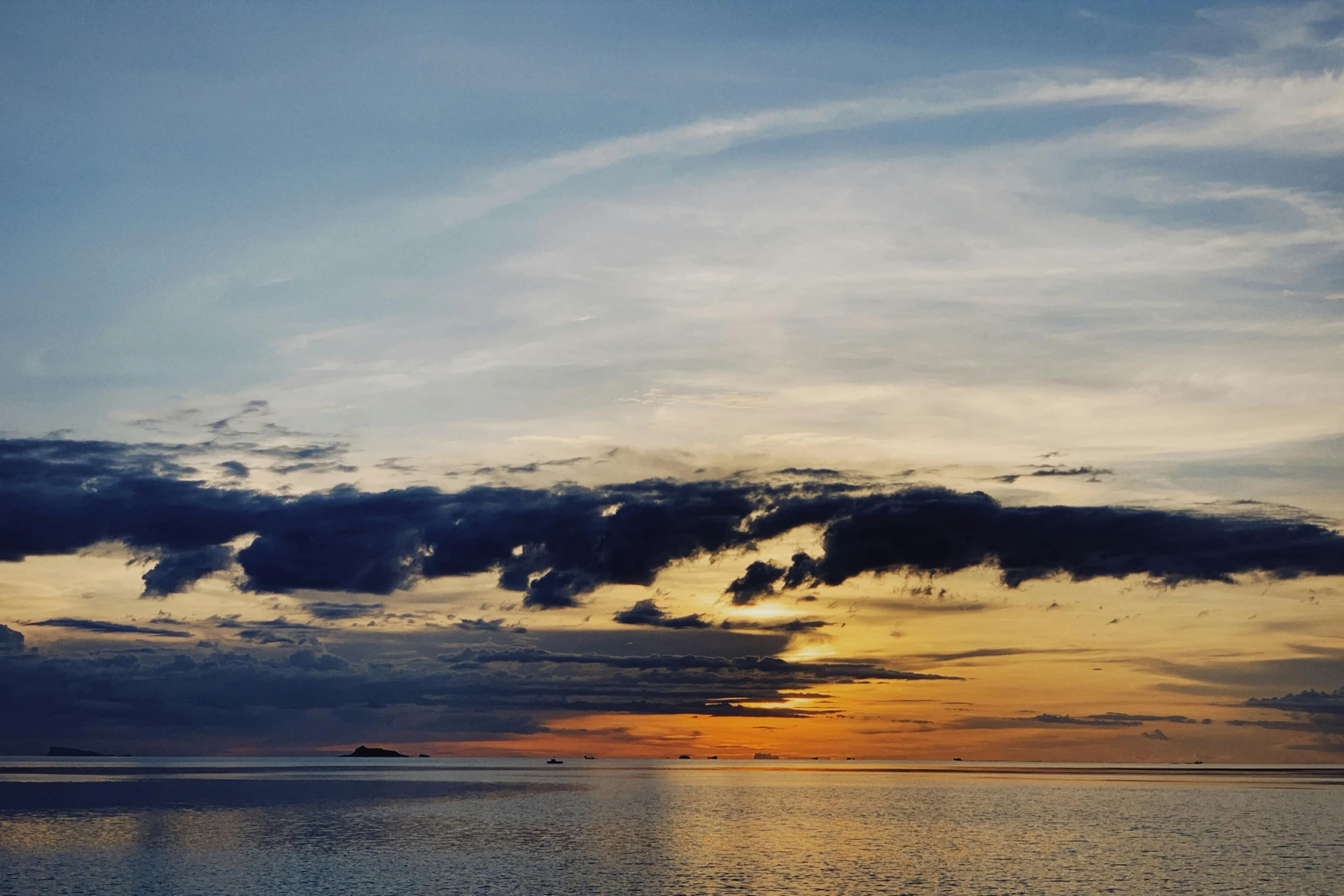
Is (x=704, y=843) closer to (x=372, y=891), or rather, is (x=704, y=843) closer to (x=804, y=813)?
(x=372, y=891)

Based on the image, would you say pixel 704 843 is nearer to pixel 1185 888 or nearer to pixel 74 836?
pixel 1185 888

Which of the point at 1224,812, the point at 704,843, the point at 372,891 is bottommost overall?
the point at 1224,812

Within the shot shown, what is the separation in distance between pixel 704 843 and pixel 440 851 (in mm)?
30095

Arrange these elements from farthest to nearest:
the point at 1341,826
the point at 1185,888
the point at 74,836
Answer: the point at 1341,826 < the point at 74,836 < the point at 1185,888

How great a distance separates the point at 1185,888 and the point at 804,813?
103 meters

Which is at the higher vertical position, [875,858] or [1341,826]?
[875,858]

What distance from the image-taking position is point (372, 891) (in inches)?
3418

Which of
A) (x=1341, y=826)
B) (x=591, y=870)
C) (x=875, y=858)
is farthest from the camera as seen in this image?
(x=1341, y=826)

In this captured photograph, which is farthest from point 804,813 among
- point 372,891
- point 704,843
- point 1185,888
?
point 372,891

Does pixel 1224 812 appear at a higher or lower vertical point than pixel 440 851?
lower

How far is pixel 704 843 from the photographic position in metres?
128

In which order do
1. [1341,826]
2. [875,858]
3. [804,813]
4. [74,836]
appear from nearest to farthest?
[875,858] → [74,836] → [1341,826] → [804,813]

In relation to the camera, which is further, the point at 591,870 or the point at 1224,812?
the point at 1224,812

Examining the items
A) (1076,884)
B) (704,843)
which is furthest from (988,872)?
(704,843)
